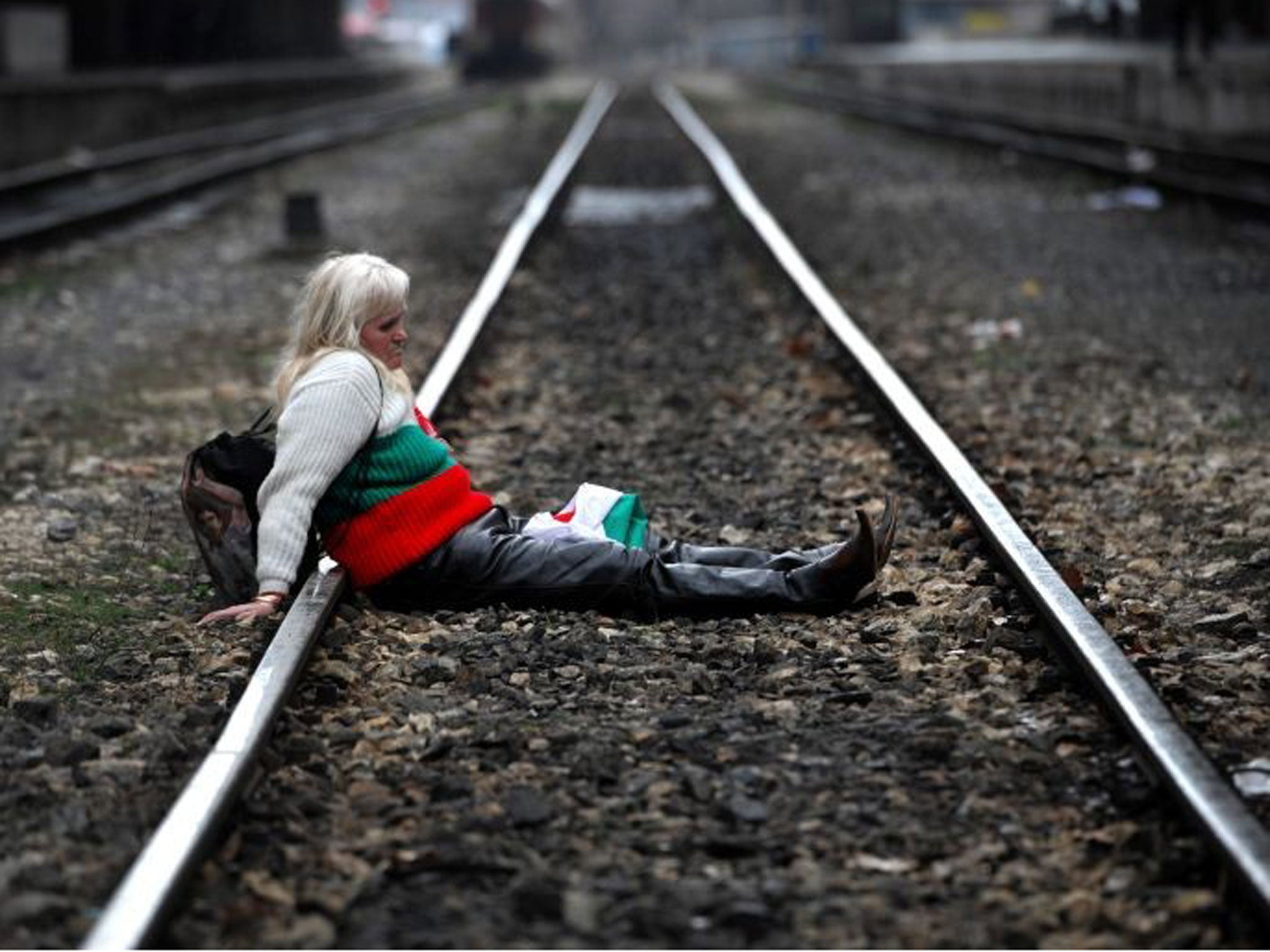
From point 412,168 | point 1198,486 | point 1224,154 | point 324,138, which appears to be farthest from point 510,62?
point 1198,486

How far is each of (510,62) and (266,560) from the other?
49535 millimetres

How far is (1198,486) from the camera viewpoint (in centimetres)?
630

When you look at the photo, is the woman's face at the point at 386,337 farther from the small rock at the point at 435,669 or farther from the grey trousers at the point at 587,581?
the small rock at the point at 435,669

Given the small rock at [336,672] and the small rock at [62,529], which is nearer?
the small rock at [336,672]

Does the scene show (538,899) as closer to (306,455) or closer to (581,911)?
(581,911)

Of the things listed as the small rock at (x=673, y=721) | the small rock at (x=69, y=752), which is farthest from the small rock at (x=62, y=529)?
the small rock at (x=673, y=721)

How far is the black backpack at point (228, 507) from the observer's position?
491 centimetres

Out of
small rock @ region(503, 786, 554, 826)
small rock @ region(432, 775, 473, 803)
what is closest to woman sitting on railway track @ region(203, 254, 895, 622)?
small rock @ region(432, 775, 473, 803)

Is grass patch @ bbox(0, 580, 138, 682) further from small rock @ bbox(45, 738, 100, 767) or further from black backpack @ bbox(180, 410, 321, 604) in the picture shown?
small rock @ bbox(45, 738, 100, 767)

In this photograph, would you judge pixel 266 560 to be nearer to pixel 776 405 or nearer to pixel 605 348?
pixel 776 405

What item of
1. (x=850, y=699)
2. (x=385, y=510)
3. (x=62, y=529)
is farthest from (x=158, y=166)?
(x=850, y=699)

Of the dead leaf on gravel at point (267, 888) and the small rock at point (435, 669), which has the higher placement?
the dead leaf on gravel at point (267, 888)

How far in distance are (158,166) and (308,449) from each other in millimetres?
17600

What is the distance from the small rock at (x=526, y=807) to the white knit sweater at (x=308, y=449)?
122cm
